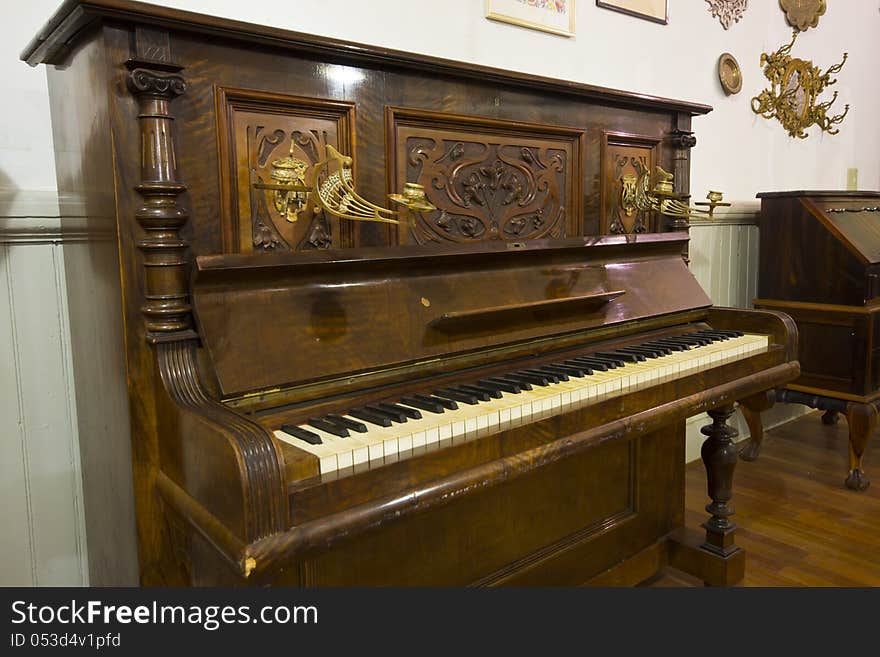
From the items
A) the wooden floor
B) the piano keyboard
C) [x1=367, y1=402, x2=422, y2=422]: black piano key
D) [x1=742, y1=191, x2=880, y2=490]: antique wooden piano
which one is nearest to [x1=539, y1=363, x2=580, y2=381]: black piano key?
the piano keyboard

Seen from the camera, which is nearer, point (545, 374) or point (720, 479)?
point (545, 374)

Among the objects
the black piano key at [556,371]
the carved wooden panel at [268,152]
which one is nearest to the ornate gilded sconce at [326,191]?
the carved wooden panel at [268,152]

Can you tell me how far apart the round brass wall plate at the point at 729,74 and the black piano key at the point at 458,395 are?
2781mm

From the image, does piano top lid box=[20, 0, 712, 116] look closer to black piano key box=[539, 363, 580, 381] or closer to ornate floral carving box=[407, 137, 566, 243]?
ornate floral carving box=[407, 137, 566, 243]

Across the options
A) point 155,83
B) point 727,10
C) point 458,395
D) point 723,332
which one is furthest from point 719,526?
point 727,10

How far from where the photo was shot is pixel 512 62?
2.66 m

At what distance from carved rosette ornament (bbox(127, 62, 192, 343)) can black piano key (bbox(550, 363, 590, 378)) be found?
86cm

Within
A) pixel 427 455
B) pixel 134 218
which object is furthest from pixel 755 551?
pixel 134 218

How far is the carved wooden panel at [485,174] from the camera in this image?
1.71 meters

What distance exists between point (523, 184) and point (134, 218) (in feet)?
3.43

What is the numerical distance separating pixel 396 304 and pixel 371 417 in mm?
342

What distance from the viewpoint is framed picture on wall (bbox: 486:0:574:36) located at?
2600 mm

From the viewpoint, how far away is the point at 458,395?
1476 millimetres

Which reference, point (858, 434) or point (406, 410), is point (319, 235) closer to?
point (406, 410)
